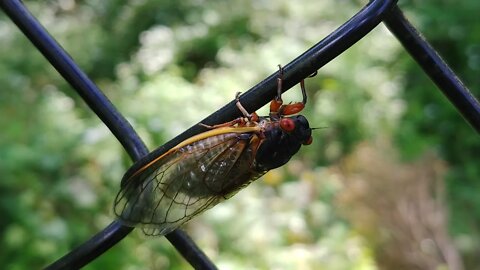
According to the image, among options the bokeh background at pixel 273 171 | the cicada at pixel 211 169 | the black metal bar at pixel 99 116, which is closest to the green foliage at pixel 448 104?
the bokeh background at pixel 273 171

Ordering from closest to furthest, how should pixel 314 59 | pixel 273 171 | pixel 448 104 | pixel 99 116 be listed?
pixel 314 59 < pixel 99 116 < pixel 273 171 < pixel 448 104

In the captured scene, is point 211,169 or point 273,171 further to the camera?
point 273,171

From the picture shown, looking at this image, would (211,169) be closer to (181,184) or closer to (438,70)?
(181,184)

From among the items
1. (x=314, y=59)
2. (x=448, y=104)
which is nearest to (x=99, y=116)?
(x=314, y=59)

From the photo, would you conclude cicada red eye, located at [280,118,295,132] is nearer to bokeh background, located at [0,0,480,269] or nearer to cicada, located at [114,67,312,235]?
cicada, located at [114,67,312,235]

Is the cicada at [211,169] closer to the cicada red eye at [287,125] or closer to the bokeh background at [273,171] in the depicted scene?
the cicada red eye at [287,125]

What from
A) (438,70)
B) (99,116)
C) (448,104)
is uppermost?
(448,104)

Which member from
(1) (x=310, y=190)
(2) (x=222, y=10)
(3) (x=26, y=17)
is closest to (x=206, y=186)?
(3) (x=26, y=17)

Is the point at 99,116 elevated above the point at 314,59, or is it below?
above
